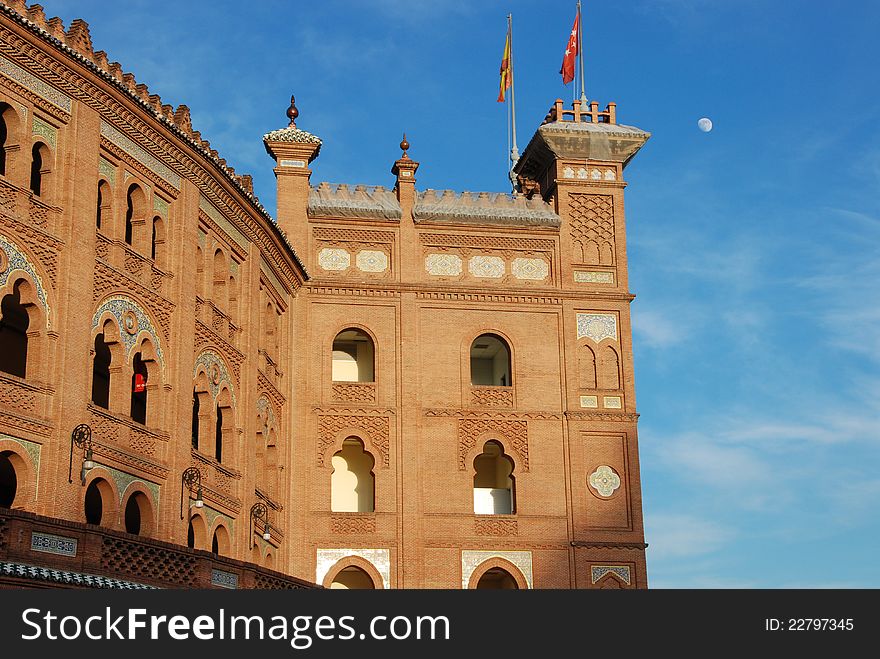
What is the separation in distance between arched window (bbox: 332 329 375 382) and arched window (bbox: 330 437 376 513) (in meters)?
1.99

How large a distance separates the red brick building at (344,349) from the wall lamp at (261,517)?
0.08 m

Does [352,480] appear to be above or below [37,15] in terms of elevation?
below

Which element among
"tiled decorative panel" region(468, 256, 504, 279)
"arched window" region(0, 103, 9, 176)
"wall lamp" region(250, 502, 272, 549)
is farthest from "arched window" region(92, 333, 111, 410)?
"tiled decorative panel" region(468, 256, 504, 279)

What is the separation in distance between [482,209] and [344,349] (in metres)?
5.28

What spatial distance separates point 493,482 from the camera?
40.8m

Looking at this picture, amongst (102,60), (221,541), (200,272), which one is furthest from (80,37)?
(221,541)

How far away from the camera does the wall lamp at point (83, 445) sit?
84.1ft

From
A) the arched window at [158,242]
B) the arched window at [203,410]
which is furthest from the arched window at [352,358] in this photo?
the arched window at [158,242]

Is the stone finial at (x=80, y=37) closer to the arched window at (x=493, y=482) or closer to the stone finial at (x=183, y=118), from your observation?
the stone finial at (x=183, y=118)

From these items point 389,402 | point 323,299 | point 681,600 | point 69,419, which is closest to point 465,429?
point 389,402

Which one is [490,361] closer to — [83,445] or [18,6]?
[83,445]

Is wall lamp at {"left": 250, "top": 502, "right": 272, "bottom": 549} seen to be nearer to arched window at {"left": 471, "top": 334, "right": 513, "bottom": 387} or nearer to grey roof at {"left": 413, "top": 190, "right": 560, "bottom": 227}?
arched window at {"left": 471, "top": 334, "right": 513, "bottom": 387}

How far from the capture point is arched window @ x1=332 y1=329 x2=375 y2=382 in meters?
40.0

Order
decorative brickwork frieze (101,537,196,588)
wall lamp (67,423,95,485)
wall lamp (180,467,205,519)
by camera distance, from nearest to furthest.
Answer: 1. decorative brickwork frieze (101,537,196,588)
2. wall lamp (67,423,95,485)
3. wall lamp (180,467,205,519)
